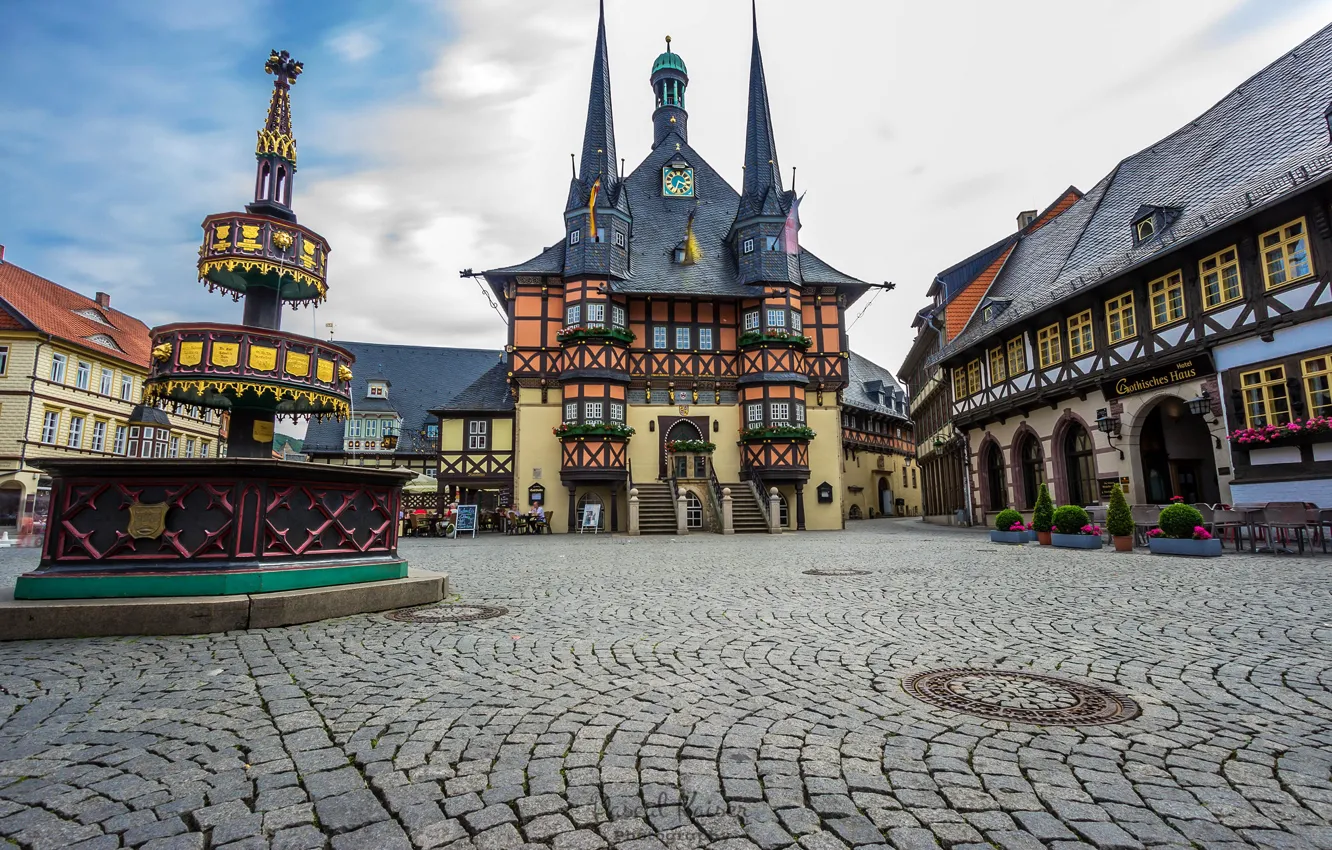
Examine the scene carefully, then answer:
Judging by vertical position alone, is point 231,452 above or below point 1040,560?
above

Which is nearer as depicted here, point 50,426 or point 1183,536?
point 1183,536

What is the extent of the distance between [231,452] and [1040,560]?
41.7ft

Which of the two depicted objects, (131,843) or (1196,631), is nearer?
(131,843)

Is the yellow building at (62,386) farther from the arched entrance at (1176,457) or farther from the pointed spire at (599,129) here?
the arched entrance at (1176,457)

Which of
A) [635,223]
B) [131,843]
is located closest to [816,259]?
[635,223]

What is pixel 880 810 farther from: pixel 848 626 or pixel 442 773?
pixel 848 626

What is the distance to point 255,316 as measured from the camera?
8.19 meters

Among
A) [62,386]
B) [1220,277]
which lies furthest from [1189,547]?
[62,386]

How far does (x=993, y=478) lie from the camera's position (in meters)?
25.9

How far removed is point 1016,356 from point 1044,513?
8348mm

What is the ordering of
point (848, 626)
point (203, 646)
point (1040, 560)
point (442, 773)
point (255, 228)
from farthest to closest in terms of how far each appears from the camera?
point (1040, 560) → point (255, 228) → point (848, 626) → point (203, 646) → point (442, 773)

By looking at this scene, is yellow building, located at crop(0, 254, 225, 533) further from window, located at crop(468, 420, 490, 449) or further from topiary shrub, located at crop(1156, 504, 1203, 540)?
topiary shrub, located at crop(1156, 504, 1203, 540)

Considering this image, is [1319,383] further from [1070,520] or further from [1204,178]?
[1204,178]

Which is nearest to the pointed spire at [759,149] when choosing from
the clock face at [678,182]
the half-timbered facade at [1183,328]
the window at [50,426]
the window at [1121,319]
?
the clock face at [678,182]
